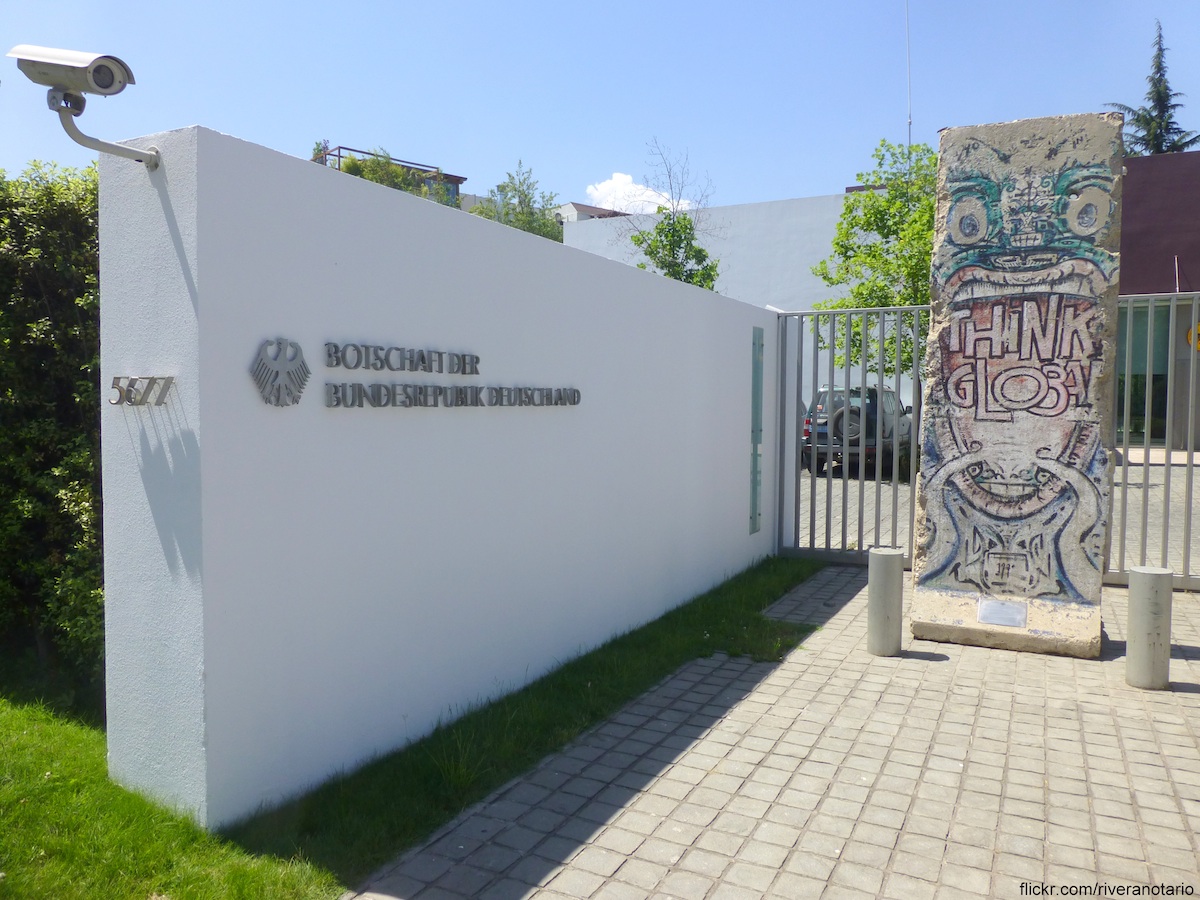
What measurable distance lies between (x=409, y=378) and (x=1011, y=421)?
191 inches

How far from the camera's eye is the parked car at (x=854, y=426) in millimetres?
9711

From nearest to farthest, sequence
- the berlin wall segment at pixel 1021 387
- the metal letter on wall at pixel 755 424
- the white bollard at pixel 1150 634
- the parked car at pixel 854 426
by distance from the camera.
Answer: the white bollard at pixel 1150 634
the berlin wall segment at pixel 1021 387
the parked car at pixel 854 426
the metal letter on wall at pixel 755 424

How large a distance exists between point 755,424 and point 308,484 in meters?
6.47

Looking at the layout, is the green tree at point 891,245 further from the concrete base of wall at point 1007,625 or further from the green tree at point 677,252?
the concrete base of wall at point 1007,625

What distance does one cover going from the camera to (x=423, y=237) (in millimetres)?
4953

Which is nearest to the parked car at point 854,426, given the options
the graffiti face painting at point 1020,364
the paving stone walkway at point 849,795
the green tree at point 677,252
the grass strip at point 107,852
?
the graffiti face painting at point 1020,364

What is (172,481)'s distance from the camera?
12.6 ft

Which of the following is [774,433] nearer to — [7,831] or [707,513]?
[707,513]

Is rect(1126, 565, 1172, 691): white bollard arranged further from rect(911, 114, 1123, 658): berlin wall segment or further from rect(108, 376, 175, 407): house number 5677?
rect(108, 376, 175, 407): house number 5677

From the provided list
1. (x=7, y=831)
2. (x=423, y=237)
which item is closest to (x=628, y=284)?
(x=423, y=237)

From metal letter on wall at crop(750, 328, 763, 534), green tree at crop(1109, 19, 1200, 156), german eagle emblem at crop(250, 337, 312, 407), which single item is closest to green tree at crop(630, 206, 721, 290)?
metal letter on wall at crop(750, 328, 763, 534)

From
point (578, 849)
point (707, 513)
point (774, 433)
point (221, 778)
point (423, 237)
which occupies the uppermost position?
point (423, 237)

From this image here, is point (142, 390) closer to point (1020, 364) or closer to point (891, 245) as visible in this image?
point (1020, 364)

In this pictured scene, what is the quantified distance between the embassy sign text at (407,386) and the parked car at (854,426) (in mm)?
4860
